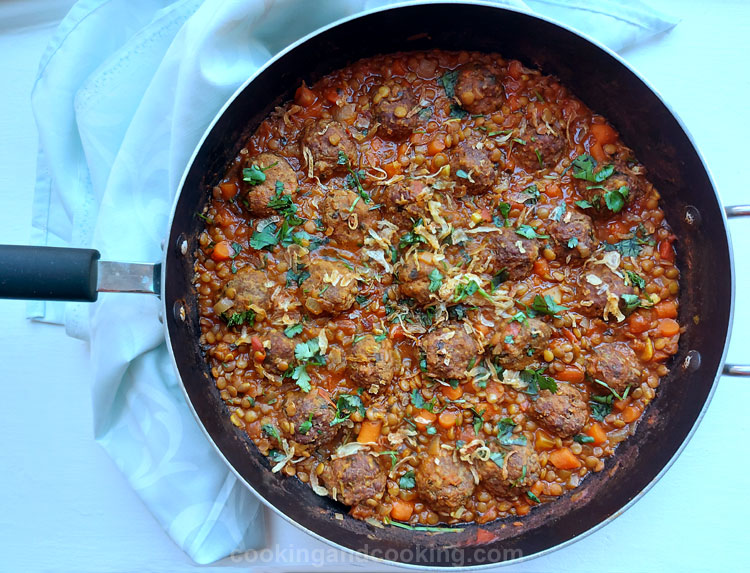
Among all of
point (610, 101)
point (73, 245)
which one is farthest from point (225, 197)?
point (610, 101)

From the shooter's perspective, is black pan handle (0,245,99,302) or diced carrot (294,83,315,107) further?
diced carrot (294,83,315,107)

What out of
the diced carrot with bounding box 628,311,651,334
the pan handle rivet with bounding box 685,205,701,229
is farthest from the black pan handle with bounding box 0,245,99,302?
the pan handle rivet with bounding box 685,205,701,229

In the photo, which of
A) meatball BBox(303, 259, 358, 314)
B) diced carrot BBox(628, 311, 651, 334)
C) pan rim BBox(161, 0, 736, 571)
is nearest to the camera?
pan rim BBox(161, 0, 736, 571)

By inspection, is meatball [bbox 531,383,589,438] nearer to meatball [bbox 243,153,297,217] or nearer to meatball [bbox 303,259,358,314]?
meatball [bbox 303,259,358,314]

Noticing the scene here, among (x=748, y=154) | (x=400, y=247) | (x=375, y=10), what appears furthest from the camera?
(x=748, y=154)

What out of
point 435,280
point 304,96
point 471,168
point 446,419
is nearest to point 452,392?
point 446,419

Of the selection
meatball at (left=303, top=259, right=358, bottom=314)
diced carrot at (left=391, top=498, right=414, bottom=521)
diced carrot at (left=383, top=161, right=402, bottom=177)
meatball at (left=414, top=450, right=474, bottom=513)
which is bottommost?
diced carrot at (left=391, top=498, right=414, bottom=521)

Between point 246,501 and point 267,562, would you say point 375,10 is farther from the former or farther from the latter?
point 267,562

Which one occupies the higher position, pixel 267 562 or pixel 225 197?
pixel 225 197
